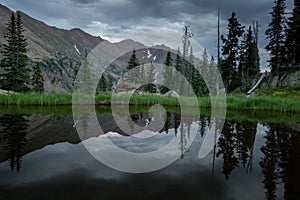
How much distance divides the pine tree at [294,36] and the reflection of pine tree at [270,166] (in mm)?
27735

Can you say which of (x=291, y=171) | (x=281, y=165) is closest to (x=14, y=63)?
(x=281, y=165)

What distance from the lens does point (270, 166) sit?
4395mm

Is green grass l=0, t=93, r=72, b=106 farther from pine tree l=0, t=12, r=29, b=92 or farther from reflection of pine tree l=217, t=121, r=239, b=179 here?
reflection of pine tree l=217, t=121, r=239, b=179

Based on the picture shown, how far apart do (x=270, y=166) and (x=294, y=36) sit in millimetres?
31045

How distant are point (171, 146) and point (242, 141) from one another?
219 cm

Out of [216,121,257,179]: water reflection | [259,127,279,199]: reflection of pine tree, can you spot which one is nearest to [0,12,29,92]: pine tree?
[216,121,257,179]: water reflection

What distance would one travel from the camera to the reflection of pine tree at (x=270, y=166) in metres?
3.42

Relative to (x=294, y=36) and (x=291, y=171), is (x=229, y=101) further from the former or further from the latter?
(x=294, y=36)

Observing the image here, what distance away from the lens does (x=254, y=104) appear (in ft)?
58.2

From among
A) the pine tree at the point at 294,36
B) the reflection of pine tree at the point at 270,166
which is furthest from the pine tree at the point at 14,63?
the pine tree at the point at 294,36

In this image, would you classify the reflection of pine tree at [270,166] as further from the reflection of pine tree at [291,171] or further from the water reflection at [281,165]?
the reflection of pine tree at [291,171]

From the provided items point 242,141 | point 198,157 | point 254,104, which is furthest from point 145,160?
point 254,104

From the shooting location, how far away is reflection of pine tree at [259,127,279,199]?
3.42m

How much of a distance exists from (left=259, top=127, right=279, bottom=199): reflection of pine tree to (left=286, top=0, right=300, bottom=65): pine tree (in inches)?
1092
